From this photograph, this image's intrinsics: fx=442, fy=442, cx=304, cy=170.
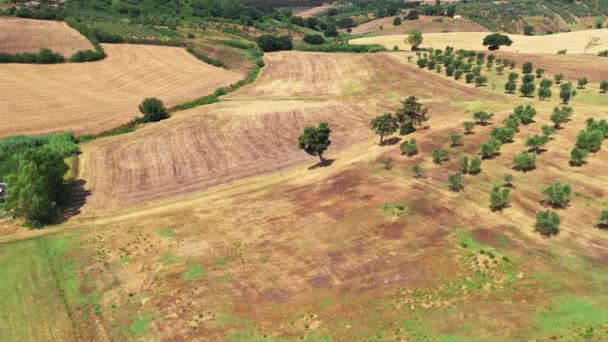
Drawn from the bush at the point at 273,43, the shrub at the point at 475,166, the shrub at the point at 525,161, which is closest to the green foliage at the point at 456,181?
the shrub at the point at 475,166

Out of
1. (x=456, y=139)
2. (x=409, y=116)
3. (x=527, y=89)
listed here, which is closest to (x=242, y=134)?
(x=409, y=116)

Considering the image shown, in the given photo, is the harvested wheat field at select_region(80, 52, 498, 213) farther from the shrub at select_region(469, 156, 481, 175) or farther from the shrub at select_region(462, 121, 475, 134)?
the shrub at select_region(469, 156, 481, 175)

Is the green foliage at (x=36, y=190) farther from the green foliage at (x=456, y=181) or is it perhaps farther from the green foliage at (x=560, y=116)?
the green foliage at (x=560, y=116)

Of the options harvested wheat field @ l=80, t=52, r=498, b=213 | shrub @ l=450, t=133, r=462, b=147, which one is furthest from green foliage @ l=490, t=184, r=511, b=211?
harvested wheat field @ l=80, t=52, r=498, b=213

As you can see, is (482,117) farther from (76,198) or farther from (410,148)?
(76,198)

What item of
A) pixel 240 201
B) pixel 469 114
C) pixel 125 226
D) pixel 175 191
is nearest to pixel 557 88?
pixel 469 114
